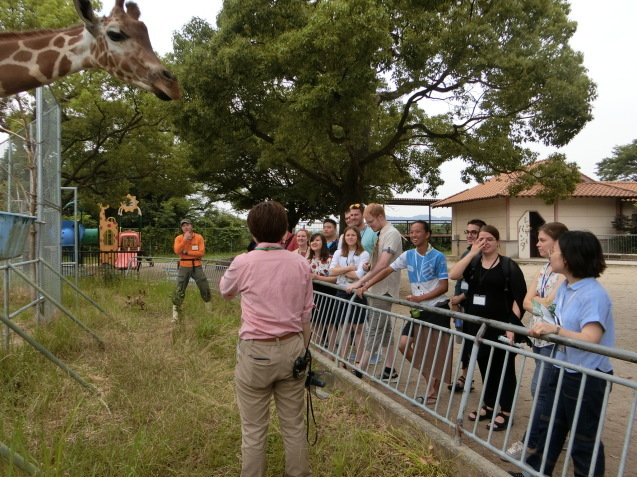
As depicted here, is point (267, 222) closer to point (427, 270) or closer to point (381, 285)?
point (427, 270)

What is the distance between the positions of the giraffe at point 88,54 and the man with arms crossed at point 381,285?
2.35 m

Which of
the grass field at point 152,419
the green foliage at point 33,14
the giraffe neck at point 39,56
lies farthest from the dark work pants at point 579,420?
the green foliage at point 33,14

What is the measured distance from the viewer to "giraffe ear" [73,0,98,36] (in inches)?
153

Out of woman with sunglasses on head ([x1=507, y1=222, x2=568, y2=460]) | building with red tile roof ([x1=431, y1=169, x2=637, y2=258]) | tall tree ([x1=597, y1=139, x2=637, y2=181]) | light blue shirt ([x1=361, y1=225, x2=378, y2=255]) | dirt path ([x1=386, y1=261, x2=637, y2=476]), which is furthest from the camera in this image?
tall tree ([x1=597, y1=139, x2=637, y2=181])

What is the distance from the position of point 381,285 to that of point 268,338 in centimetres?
255

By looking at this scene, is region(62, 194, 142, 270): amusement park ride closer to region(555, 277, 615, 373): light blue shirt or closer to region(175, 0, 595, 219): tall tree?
region(175, 0, 595, 219): tall tree

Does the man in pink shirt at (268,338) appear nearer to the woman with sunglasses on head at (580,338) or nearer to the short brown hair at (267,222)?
the short brown hair at (267,222)

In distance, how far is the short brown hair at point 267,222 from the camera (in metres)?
2.58

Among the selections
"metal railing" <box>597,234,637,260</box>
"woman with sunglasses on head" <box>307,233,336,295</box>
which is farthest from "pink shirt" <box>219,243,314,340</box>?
"metal railing" <box>597,234,637,260</box>

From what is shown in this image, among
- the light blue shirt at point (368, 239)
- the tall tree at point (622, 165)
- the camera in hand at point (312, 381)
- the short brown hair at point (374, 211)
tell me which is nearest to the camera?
the camera in hand at point (312, 381)

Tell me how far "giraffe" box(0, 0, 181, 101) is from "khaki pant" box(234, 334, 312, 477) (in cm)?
251

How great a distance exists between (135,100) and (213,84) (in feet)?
20.5

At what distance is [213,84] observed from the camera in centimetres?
971

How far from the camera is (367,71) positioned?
823 centimetres
